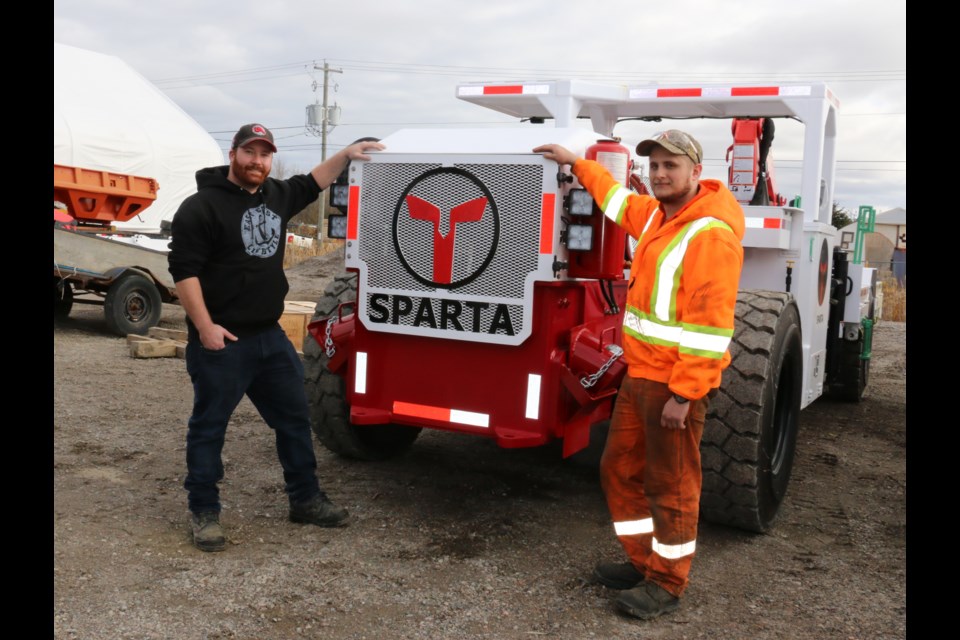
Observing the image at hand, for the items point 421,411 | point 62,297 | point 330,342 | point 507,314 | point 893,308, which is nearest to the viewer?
point 507,314

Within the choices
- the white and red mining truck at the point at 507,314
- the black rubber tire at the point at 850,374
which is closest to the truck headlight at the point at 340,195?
the white and red mining truck at the point at 507,314

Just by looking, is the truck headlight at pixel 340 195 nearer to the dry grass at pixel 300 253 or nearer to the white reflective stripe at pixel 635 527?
the white reflective stripe at pixel 635 527

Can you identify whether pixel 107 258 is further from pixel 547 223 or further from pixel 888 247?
pixel 888 247

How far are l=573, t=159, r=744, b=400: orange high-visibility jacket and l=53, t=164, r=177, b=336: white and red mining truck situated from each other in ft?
24.8

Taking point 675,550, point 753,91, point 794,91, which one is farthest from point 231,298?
point 794,91

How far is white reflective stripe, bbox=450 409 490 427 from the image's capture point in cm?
412

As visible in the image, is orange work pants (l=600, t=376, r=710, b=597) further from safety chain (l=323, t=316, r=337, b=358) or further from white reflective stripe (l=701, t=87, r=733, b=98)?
white reflective stripe (l=701, t=87, r=733, b=98)

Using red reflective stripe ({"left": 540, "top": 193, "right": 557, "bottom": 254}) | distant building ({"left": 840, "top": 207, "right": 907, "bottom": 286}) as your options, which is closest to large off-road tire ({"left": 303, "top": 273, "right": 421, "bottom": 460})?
red reflective stripe ({"left": 540, "top": 193, "right": 557, "bottom": 254})

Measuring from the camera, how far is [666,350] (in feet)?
11.5

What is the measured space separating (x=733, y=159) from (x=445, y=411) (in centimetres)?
311

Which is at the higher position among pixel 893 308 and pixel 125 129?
pixel 125 129

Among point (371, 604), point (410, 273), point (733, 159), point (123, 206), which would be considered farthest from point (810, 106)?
point (123, 206)

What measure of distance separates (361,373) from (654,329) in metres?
1.54

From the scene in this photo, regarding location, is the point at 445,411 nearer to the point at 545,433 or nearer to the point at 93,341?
the point at 545,433
